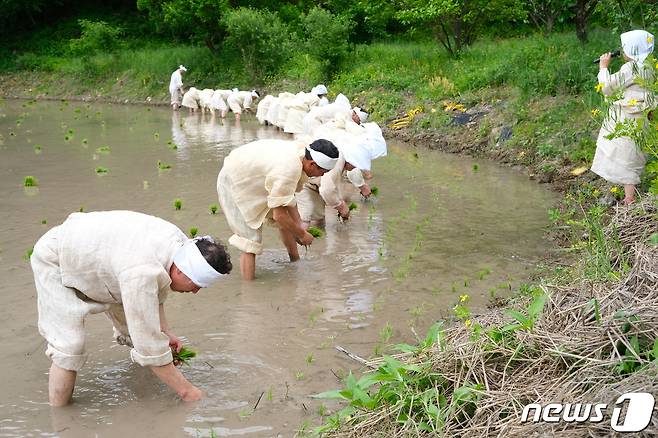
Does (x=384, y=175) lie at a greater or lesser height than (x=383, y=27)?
lesser

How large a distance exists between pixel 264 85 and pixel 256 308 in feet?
69.6

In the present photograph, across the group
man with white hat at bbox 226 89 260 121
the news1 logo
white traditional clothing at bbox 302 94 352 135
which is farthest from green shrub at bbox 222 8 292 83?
the news1 logo

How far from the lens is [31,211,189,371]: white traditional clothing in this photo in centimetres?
412

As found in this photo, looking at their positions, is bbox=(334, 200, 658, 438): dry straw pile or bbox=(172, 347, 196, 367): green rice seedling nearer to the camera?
bbox=(334, 200, 658, 438): dry straw pile

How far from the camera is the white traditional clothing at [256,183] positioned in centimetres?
646

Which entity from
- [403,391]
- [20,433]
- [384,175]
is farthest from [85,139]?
[403,391]

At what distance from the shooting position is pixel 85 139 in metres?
17.2

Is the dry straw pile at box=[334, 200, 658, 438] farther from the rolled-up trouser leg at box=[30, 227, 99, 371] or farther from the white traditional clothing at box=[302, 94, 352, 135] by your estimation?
the white traditional clothing at box=[302, 94, 352, 135]

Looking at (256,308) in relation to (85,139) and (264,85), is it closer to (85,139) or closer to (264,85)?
(85,139)

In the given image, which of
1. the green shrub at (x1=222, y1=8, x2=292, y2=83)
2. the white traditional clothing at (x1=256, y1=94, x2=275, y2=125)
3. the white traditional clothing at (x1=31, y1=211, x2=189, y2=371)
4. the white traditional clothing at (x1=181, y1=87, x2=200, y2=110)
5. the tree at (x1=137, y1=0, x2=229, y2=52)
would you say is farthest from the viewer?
the tree at (x1=137, y1=0, x2=229, y2=52)

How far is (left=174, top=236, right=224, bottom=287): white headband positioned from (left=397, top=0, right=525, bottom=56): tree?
50.1 ft

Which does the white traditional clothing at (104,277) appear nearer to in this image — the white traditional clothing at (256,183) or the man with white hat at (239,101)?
the white traditional clothing at (256,183)

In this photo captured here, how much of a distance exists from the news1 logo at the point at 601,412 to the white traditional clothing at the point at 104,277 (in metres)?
2.10

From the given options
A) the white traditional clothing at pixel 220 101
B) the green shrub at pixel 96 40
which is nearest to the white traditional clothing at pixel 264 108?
the white traditional clothing at pixel 220 101
